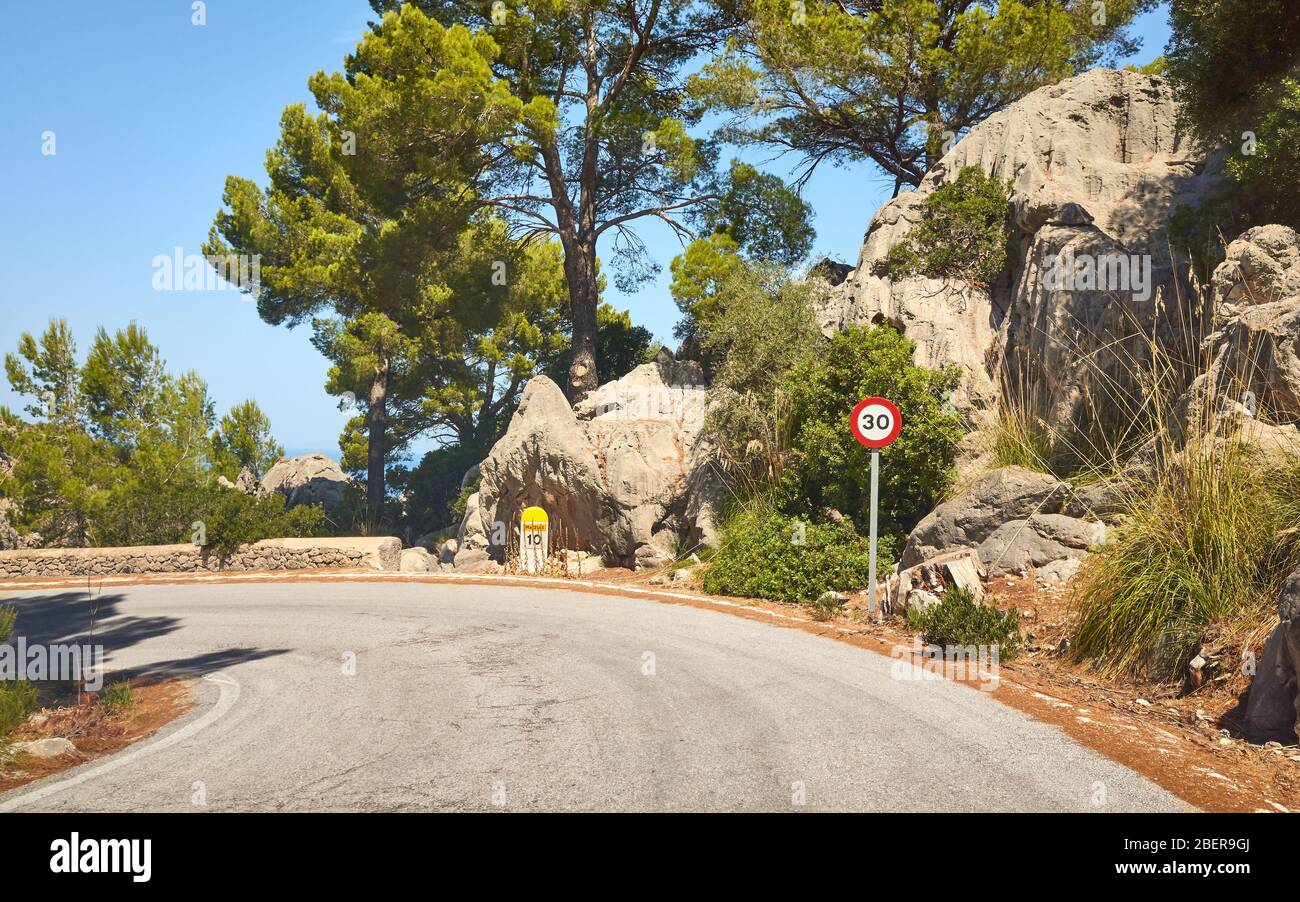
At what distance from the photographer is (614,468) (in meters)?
20.6

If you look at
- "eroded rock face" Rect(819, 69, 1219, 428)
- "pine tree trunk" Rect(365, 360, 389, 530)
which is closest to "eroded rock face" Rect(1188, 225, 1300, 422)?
"eroded rock face" Rect(819, 69, 1219, 428)

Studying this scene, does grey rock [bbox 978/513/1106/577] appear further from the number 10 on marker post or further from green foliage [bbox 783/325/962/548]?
green foliage [bbox 783/325/962/548]

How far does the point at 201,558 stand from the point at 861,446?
16731mm

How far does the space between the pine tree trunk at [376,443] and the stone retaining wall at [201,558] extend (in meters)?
9.36

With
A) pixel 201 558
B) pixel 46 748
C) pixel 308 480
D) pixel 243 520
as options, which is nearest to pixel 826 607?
pixel 46 748

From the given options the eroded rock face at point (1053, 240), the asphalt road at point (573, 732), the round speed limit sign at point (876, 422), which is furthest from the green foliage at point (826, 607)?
the eroded rock face at point (1053, 240)

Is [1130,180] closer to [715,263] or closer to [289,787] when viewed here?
[715,263]

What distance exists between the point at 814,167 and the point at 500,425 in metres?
17.5

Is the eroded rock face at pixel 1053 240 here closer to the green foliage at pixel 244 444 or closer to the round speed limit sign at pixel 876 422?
the round speed limit sign at pixel 876 422

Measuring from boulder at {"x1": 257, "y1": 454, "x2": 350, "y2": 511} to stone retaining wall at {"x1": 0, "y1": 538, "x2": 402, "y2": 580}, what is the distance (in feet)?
39.0

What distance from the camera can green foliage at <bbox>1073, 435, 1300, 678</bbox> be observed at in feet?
25.5

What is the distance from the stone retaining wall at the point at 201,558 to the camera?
2167 cm

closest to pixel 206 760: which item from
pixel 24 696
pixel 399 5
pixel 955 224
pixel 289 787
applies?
pixel 289 787

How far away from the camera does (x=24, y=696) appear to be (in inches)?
317
